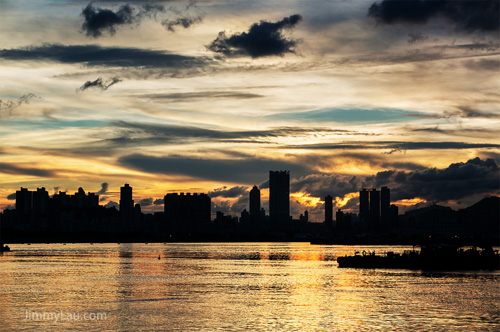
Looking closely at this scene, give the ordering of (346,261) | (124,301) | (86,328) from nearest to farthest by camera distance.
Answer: (86,328)
(124,301)
(346,261)

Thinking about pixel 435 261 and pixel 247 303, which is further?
pixel 435 261

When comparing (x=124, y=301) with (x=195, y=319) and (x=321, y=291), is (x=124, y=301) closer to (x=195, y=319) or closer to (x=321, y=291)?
(x=195, y=319)

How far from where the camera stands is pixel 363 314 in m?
73.8

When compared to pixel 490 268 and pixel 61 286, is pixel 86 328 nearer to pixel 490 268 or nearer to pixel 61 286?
pixel 61 286

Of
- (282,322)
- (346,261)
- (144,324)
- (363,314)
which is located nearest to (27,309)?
(144,324)

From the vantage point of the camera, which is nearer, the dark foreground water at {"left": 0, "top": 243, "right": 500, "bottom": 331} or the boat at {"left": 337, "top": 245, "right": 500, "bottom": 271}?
the dark foreground water at {"left": 0, "top": 243, "right": 500, "bottom": 331}

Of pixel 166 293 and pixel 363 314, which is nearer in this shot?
pixel 363 314

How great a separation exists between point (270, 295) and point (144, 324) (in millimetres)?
31902

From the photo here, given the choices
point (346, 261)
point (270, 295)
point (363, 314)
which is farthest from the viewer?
point (346, 261)

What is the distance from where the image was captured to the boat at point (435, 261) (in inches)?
6266

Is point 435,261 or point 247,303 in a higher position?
point 435,261

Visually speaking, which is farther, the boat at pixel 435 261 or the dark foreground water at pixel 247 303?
the boat at pixel 435 261

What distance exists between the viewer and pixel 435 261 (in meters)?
160

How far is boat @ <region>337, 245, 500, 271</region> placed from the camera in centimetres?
15916
